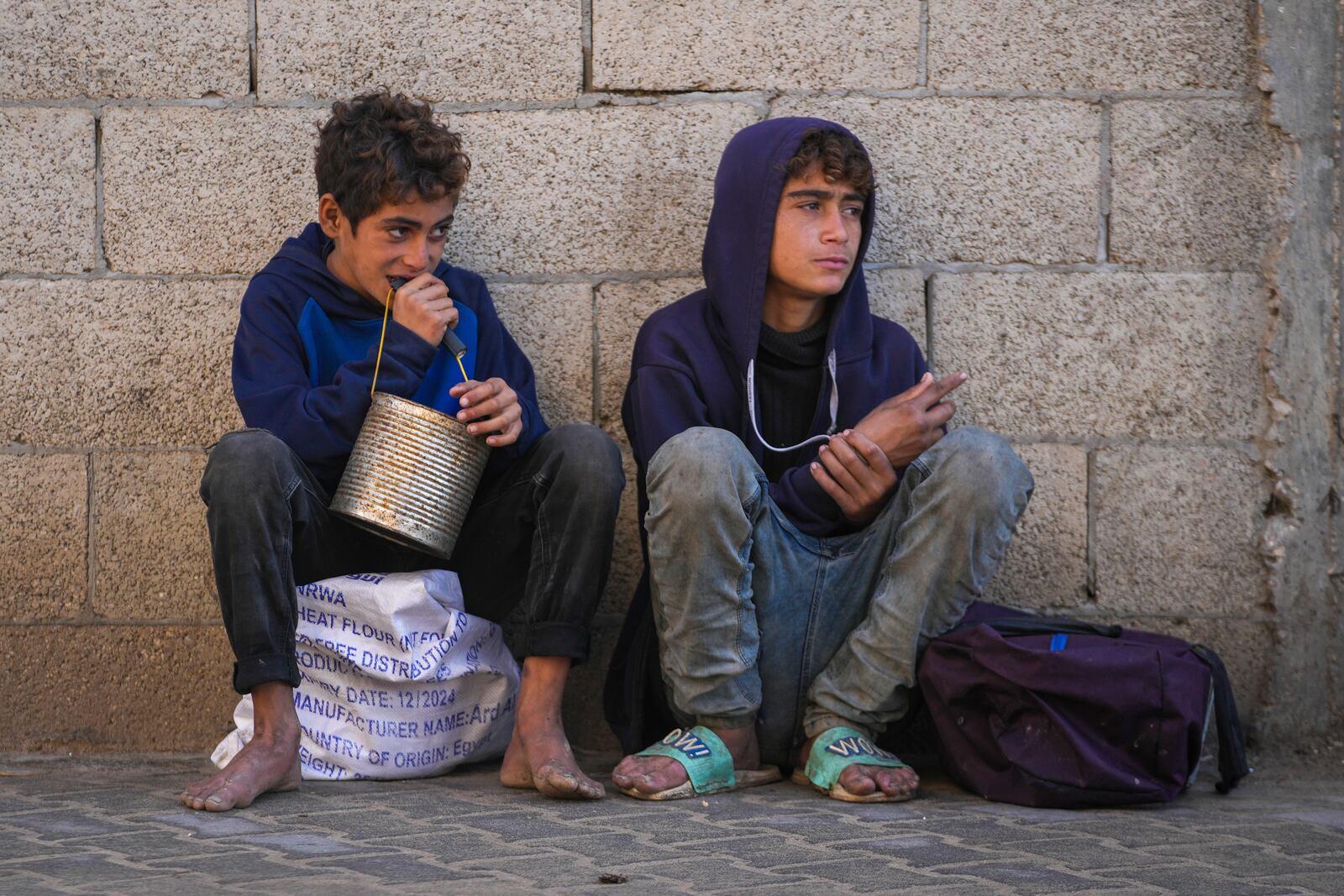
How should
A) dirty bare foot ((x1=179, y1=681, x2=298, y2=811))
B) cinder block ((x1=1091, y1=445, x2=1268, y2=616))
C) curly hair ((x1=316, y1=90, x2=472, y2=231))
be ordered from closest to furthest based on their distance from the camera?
dirty bare foot ((x1=179, y1=681, x2=298, y2=811)) < curly hair ((x1=316, y1=90, x2=472, y2=231)) < cinder block ((x1=1091, y1=445, x2=1268, y2=616))

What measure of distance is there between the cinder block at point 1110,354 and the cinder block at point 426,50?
47.5 inches

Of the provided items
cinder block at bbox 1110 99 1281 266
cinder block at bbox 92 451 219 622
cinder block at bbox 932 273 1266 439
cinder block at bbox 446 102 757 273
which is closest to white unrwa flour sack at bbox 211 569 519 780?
cinder block at bbox 92 451 219 622

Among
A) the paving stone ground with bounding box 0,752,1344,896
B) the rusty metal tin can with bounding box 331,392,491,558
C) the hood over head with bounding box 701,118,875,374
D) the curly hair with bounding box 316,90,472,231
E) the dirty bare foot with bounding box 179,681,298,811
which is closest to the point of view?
the paving stone ground with bounding box 0,752,1344,896

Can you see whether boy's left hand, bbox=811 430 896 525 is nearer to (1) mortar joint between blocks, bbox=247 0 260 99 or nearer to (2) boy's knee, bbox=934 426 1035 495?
(2) boy's knee, bbox=934 426 1035 495

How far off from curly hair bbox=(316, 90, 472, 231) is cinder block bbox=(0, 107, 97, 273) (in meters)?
0.76

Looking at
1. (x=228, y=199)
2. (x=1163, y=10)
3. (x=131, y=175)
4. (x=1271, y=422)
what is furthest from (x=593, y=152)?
(x=1271, y=422)

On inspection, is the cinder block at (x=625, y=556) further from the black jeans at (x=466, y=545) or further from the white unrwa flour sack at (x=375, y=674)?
the white unrwa flour sack at (x=375, y=674)

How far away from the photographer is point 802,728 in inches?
127

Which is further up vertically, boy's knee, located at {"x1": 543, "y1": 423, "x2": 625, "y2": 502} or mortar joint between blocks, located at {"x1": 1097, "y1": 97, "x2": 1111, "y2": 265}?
mortar joint between blocks, located at {"x1": 1097, "y1": 97, "x2": 1111, "y2": 265}

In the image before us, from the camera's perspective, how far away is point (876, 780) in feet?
9.66

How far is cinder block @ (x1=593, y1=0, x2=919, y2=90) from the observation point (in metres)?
3.67

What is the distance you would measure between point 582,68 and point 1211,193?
165cm

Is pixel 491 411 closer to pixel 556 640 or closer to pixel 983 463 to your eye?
pixel 556 640

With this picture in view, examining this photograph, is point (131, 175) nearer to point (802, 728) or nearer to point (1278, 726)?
point (802, 728)
